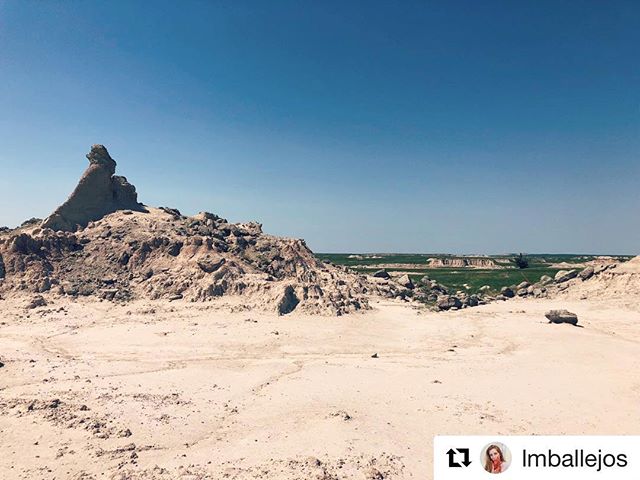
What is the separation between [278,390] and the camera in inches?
757

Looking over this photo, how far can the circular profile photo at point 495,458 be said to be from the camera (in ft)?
38.2

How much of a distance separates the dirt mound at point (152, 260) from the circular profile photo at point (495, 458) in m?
24.6

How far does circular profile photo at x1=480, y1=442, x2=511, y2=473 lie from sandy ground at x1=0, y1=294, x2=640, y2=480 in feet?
5.64

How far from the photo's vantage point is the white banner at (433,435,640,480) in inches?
453

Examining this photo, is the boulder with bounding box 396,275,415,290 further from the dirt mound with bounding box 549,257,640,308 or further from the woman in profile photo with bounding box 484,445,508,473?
the woman in profile photo with bounding box 484,445,508,473

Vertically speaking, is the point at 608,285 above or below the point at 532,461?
above

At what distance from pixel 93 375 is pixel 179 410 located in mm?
6687

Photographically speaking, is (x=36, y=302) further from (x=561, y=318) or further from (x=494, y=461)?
(x=561, y=318)

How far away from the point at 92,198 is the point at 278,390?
1639 inches

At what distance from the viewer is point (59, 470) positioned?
1228 centimetres

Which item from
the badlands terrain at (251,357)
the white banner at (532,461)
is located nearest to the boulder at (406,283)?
the badlands terrain at (251,357)

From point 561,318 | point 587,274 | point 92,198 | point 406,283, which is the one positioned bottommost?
point 561,318

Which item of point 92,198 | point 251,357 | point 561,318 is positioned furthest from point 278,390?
point 92,198

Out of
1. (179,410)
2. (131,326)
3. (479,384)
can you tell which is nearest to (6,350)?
(131,326)
